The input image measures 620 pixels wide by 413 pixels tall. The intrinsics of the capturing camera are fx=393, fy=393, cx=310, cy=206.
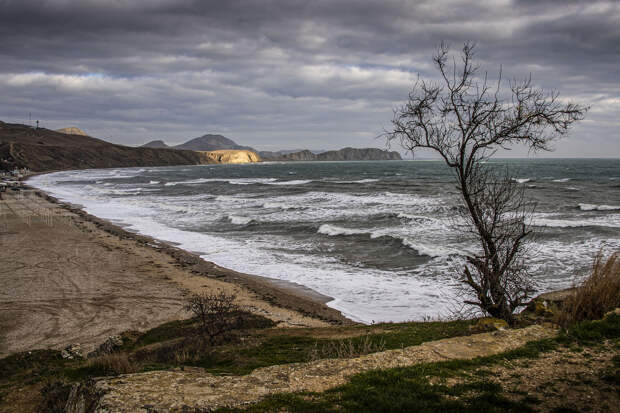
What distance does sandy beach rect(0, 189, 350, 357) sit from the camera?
35.0 ft

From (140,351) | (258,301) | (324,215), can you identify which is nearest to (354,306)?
(258,301)

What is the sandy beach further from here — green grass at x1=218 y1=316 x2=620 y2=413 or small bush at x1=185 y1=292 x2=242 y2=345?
green grass at x1=218 y1=316 x2=620 y2=413

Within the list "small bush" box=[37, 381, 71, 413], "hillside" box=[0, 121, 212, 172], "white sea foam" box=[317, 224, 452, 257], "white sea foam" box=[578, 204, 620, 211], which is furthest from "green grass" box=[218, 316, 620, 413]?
"hillside" box=[0, 121, 212, 172]

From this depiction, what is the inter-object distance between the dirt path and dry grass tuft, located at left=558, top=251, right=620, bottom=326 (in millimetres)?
816

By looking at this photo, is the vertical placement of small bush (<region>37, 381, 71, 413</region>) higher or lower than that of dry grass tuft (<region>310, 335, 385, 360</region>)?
lower

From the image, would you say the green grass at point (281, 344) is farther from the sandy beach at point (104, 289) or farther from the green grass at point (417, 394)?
the sandy beach at point (104, 289)

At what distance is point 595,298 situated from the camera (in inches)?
278

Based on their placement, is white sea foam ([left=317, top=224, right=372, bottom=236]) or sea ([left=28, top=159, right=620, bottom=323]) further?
white sea foam ([left=317, top=224, right=372, bottom=236])

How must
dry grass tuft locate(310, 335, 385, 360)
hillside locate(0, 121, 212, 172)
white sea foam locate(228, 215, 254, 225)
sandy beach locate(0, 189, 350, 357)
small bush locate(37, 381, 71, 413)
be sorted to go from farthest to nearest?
1. hillside locate(0, 121, 212, 172)
2. white sea foam locate(228, 215, 254, 225)
3. sandy beach locate(0, 189, 350, 357)
4. dry grass tuft locate(310, 335, 385, 360)
5. small bush locate(37, 381, 71, 413)

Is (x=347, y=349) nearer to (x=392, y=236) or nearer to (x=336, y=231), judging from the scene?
(x=392, y=236)

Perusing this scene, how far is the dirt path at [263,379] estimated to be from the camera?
4.67 m

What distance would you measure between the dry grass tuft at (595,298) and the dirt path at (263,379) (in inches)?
32.1

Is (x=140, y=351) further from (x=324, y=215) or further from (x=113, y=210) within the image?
(x=113, y=210)

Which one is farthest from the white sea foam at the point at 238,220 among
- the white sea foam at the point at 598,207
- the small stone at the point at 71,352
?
the white sea foam at the point at 598,207
